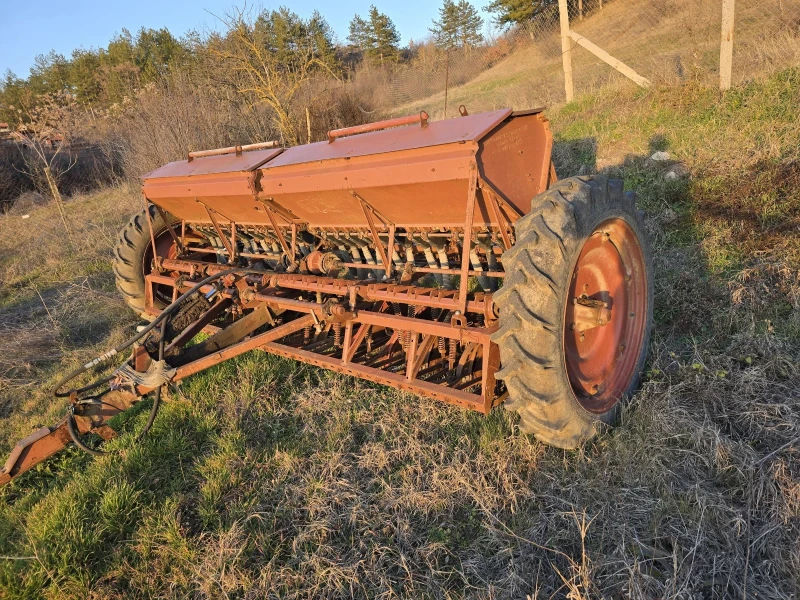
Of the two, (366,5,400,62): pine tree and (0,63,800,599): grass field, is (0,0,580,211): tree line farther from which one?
(366,5,400,62): pine tree

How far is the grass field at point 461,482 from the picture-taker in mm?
2133

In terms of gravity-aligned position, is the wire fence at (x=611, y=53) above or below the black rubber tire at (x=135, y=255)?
above

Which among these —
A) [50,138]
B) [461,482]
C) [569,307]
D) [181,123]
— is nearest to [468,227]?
[569,307]

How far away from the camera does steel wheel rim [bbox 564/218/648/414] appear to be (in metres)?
2.85

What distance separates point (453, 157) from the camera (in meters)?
2.66

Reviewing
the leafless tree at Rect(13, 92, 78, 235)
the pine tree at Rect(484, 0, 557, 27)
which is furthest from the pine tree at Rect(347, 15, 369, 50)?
the leafless tree at Rect(13, 92, 78, 235)

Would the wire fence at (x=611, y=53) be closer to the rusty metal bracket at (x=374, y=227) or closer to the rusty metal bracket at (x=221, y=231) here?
the rusty metal bracket at (x=221, y=231)

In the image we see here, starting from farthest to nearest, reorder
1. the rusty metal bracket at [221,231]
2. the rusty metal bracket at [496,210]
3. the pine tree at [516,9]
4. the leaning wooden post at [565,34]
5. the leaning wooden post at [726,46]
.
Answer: the pine tree at [516,9]
the leaning wooden post at [565,34]
the leaning wooden post at [726,46]
the rusty metal bracket at [221,231]
the rusty metal bracket at [496,210]

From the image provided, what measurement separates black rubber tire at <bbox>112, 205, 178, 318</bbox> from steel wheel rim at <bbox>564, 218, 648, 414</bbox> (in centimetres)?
395

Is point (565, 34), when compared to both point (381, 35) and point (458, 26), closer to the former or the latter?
point (458, 26)

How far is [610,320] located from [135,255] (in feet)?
14.0

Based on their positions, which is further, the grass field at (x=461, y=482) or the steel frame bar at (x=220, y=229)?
the steel frame bar at (x=220, y=229)

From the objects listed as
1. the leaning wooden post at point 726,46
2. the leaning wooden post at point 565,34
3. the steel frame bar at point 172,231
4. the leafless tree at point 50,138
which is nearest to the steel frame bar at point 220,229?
the steel frame bar at point 172,231

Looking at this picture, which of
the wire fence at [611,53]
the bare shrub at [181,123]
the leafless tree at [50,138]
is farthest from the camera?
the leafless tree at [50,138]
